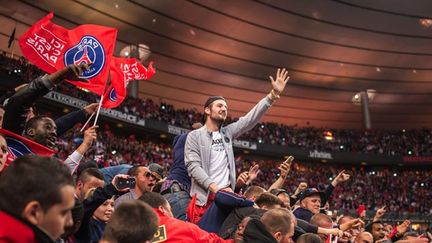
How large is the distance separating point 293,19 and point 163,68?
22.1ft

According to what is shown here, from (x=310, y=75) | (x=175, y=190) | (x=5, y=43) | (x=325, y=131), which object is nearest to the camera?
(x=175, y=190)

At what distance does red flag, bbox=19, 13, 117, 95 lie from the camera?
4.54 metres

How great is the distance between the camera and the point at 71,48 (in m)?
4.67

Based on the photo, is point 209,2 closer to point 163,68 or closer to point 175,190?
point 163,68

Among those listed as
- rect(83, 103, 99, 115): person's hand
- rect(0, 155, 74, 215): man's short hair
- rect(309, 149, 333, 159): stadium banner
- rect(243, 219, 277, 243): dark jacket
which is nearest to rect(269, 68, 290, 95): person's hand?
rect(83, 103, 99, 115): person's hand

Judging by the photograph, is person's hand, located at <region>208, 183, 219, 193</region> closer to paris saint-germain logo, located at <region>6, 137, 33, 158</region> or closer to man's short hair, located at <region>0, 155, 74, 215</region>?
paris saint-germain logo, located at <region>6, 137, 33, 158</region>

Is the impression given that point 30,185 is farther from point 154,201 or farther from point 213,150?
point 213,150

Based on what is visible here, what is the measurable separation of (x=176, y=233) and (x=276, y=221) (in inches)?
23.1

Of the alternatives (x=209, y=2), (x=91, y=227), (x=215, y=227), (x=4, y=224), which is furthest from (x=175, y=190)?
(x=209, y=2)

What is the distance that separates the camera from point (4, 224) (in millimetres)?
1428

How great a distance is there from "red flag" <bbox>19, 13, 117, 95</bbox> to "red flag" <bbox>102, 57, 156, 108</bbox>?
0.58m

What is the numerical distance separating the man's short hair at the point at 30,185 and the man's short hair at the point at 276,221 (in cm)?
142

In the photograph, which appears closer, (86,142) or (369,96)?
(86,142)

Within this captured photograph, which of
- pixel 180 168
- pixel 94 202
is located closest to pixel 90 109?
pixel 180 168
